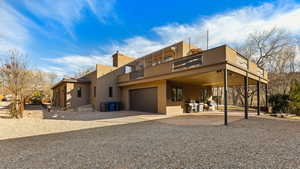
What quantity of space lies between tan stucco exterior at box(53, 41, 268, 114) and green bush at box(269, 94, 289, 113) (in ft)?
6.05

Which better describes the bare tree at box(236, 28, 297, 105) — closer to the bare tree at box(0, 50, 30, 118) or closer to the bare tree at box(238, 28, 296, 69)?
the bare tree at box(238, 28, 296, 69)

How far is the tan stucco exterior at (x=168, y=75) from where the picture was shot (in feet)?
25.0

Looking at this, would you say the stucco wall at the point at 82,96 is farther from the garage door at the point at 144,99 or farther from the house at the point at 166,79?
the garage door at the point at 144,99

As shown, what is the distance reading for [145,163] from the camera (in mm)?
2906

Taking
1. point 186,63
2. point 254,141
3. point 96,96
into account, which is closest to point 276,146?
point 254,141

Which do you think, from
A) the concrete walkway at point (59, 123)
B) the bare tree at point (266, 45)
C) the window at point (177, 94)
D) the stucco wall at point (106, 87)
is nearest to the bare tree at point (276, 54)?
the bare tree at point (266, 45)

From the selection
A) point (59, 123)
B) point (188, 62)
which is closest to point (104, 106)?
point (59, 123)

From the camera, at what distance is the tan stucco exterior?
762 cm

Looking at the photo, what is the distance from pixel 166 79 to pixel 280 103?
10392 millimetres

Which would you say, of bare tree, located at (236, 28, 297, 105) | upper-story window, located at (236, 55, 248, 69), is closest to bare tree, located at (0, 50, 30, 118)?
upper-story window, located at (236, 55, 248, 69)

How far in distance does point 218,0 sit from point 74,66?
34162 mm

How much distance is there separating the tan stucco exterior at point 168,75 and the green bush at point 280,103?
1.84m

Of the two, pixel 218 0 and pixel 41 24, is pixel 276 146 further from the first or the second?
pixel 41 24

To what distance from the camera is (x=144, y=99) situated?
12.9 m
